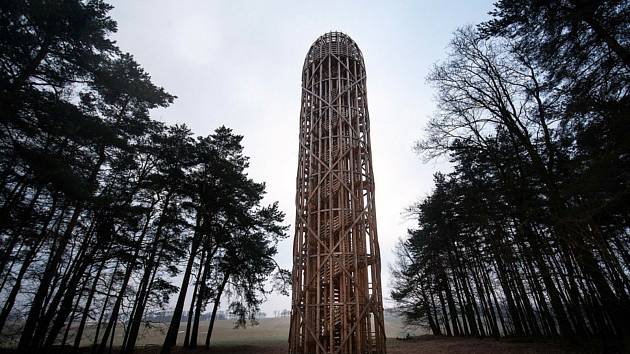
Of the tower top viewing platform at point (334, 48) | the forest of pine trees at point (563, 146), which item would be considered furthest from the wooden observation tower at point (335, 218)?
the forest of pine trees at point (563, 146)

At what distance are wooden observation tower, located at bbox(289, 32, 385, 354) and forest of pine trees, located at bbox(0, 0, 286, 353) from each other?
14.6 feet

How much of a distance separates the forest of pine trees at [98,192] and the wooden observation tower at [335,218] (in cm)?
444

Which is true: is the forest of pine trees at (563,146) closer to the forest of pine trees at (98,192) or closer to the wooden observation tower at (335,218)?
the wooden observation tower at (335,218)

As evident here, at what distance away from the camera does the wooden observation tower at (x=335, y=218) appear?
405 inches

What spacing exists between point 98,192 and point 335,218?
9808mm

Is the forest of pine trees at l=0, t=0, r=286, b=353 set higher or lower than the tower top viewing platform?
lower

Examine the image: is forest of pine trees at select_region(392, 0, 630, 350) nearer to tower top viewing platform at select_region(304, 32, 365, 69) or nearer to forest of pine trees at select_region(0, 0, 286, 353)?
tower top viewing platform at select_region(304, 32, 365, 69)

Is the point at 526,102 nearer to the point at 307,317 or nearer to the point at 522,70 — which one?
the point at 522,70

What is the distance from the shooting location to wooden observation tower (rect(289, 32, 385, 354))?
405 inches

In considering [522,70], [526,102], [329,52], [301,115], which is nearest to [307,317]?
[301,115]

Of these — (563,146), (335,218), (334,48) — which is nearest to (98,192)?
(335,218)

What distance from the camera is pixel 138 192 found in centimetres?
1310

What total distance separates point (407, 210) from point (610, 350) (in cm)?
801

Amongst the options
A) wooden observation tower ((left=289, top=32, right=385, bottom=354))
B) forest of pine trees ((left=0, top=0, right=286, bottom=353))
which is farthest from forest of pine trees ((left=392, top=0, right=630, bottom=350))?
forest of pine trees ((left=0, top=0, right=286, bottom=353))
